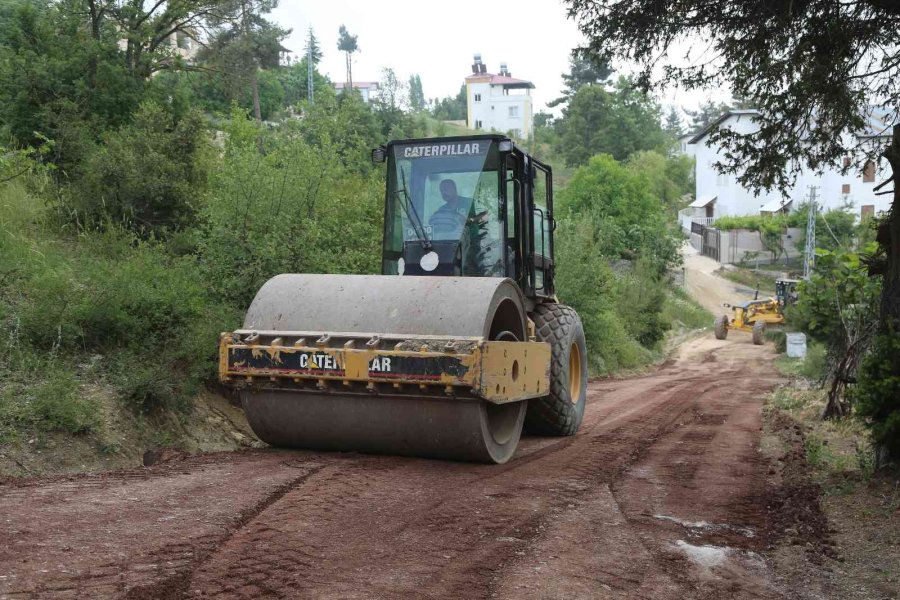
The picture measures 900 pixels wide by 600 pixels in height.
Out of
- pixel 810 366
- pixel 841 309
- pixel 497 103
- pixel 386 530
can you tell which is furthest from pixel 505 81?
pixel 386 530

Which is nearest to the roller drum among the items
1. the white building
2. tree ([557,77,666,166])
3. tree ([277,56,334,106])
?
the white building

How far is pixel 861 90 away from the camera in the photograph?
8.62 metres

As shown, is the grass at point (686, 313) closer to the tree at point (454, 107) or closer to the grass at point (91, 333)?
the grass at point (91, 333)

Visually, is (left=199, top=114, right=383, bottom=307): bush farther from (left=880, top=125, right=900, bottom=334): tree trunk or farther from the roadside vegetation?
(left=880, top=125, right=900, bottom=334): tree trunk

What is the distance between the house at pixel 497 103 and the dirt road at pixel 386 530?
12132 cm

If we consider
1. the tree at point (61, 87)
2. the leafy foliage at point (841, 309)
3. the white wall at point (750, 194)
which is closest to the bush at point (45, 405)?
the tree at point (61, 87)

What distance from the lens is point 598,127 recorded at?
3543 inches

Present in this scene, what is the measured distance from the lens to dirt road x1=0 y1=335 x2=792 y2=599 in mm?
4996

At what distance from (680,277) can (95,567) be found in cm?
5443

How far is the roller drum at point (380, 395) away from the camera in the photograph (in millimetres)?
7891

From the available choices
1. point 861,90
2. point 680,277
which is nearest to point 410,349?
point 861,90

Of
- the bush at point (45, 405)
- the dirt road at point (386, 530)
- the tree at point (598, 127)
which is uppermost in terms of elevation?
the tree at point (598, 127)

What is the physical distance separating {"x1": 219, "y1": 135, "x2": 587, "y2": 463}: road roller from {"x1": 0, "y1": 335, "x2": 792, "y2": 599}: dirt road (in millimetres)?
324

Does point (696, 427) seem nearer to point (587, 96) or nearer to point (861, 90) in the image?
point (861, 90)
